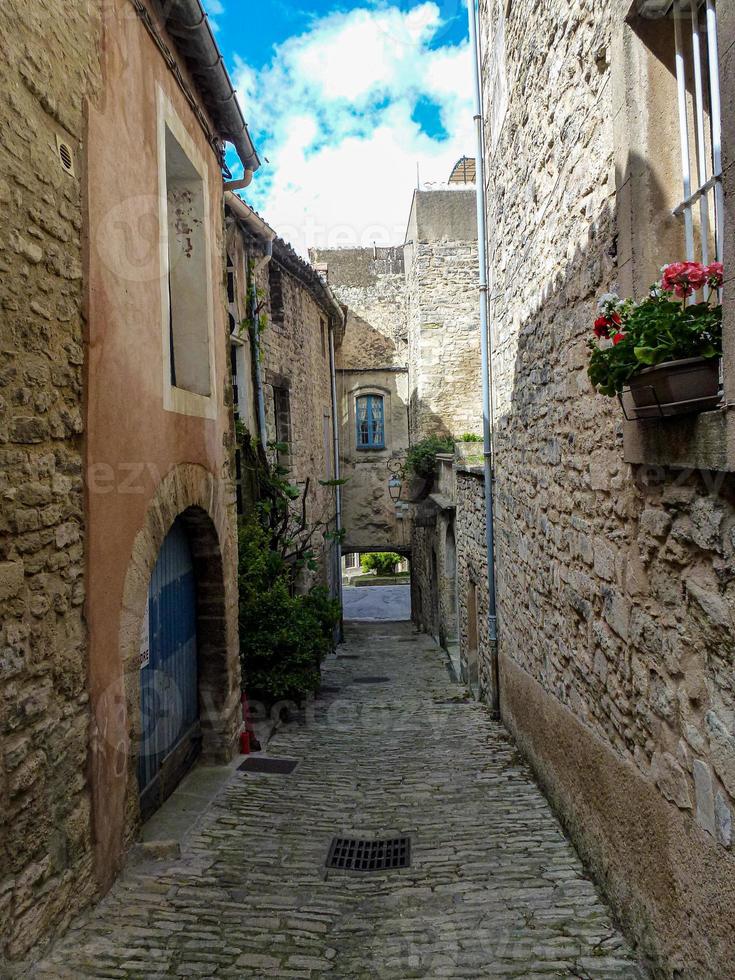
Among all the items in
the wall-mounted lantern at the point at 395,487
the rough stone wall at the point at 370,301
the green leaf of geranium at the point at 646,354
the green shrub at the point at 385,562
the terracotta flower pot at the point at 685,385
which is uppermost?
the rough stone wall at the point at 370,301

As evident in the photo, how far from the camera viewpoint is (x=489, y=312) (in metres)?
7.61

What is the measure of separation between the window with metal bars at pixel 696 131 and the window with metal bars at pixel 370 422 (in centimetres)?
1601

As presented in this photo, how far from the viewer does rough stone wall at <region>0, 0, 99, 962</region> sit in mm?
2902

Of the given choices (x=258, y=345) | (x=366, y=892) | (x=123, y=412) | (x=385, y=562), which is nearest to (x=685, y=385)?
(x=123, y=412)

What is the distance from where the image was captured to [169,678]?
17.5 feet

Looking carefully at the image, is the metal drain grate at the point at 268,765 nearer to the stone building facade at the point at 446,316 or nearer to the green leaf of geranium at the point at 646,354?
the green leaf of geranium at the point at 646,354

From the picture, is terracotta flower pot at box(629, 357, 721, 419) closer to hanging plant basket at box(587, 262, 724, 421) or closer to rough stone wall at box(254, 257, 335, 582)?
hanging plant basket at box(587, 262, 724, 421)

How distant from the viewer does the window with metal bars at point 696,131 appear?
2.69m

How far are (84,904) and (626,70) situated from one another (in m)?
4.52

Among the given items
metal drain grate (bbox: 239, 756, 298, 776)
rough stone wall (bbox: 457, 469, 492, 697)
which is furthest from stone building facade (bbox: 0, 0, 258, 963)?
rough stone wall (bbox: 457, 469, 492, 697)

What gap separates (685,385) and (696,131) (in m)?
1.25

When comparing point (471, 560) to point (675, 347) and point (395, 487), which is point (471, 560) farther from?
point (395, 487)

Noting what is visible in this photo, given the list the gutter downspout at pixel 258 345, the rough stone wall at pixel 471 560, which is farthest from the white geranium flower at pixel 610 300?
the gutter downspout at pixel 258 345

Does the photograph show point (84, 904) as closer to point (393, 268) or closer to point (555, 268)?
point (555, 268)
